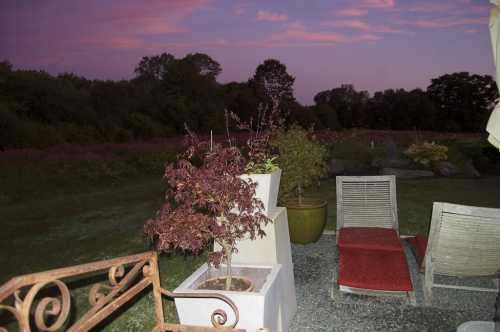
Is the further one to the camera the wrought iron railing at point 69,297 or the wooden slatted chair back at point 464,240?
the wooden slatted chair back at point 464,240

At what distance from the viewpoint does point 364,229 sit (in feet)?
15.5

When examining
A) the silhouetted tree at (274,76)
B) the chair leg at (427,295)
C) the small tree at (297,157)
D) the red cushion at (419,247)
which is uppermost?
the silhouetted tree at (274,76)

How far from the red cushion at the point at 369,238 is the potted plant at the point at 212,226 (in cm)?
166

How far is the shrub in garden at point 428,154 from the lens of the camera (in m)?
12.1

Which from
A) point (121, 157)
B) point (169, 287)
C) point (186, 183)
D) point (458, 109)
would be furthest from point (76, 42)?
point (458, 109)

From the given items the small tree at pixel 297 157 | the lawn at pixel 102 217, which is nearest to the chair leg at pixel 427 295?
the small tree at pixel 297 157

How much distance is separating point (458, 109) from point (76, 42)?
2665cm

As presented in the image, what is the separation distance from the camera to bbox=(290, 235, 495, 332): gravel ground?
3229mm

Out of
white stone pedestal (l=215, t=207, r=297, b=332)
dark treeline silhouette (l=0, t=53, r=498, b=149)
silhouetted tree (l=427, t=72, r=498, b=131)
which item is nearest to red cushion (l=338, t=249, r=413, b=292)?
white stone pedestal (l=215, t=207, r=297, b=332)

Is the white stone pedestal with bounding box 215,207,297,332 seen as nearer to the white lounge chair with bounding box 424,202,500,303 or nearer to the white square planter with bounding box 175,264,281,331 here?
the white square planter with bounding box 175,264,281,331

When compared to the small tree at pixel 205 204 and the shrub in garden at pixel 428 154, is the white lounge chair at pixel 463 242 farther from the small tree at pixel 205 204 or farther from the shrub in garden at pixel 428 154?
the shrub in garden at pixel 428 154

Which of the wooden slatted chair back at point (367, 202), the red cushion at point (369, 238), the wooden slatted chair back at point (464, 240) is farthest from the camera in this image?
the wooden slatted chair back at point (367, 202)

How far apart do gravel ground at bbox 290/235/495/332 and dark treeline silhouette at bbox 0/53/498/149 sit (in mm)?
10598

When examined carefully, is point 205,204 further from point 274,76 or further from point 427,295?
point 274,76
